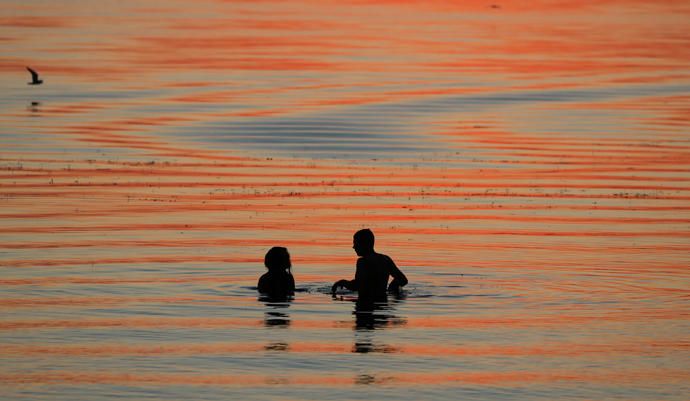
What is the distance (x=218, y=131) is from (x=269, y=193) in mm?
11868

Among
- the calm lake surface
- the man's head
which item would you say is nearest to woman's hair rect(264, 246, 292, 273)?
the calm lake surface

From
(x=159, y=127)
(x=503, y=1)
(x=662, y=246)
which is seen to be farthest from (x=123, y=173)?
(x=503, y=1)

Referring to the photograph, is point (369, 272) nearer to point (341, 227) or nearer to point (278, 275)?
point (278, 275)

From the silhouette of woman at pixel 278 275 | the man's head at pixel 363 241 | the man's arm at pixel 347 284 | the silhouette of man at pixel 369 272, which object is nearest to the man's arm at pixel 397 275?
the silhouette of man at pixel 369 272

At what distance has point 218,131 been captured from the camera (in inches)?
1673

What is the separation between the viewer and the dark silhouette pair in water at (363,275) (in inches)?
783

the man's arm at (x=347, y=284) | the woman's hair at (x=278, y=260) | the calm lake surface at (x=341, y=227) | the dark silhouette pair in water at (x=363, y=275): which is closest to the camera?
the calm lake surface at (x=341, y=227)

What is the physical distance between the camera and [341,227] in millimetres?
26547

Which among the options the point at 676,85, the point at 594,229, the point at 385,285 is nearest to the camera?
the point at 385,285

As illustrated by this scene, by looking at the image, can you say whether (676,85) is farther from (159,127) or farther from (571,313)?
(571,313)

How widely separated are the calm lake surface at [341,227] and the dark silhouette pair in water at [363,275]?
343 mm

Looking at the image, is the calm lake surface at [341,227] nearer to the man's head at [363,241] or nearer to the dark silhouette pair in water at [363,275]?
the dark silhouette pair in water at [363,275]

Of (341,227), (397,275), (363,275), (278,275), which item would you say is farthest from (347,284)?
(341,227)

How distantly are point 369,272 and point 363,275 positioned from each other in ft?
0.28
